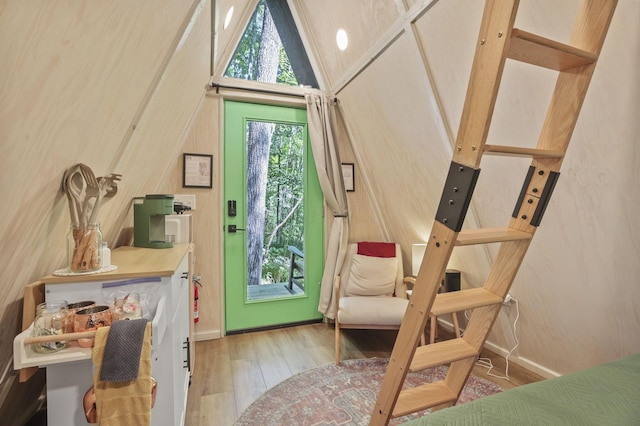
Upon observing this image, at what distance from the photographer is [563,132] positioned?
105 cm

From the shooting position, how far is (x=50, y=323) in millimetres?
963

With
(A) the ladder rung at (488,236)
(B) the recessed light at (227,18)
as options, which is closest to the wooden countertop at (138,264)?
(A) the ladder rung at (488,236)

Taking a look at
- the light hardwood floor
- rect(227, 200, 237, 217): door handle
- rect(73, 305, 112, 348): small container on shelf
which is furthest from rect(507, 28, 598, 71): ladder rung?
rect(227, 200, 237, 217): door handle

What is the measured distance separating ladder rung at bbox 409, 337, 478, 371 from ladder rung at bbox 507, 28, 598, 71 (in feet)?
3.41

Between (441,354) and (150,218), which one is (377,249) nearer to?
(441,354)

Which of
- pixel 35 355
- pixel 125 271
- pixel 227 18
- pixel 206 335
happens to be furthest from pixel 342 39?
pixel 206 335

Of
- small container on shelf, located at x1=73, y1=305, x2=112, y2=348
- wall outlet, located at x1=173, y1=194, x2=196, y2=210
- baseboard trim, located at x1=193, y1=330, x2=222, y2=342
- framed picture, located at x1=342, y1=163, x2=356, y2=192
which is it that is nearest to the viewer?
small container on shelf, located at x1=73, y1=305, x2=112, y2=348

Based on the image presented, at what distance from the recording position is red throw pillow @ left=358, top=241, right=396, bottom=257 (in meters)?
3.08

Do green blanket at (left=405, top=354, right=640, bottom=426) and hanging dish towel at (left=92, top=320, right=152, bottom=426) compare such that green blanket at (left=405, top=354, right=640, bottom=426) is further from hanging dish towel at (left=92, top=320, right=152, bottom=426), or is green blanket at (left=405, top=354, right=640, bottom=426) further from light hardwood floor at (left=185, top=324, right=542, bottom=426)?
light hardwood floor at (left=185, top=324, right=542, bottom=426)

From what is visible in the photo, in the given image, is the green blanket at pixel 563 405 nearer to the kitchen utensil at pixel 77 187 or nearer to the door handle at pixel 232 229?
the kitchen utensil at pixel 77 187

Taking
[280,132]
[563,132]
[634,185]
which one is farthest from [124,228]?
[634,185]


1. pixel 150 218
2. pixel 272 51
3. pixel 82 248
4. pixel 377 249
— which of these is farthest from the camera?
pixel 272 51

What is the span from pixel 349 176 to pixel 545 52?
2.45 metres

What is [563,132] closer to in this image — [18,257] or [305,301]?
[18,257]
